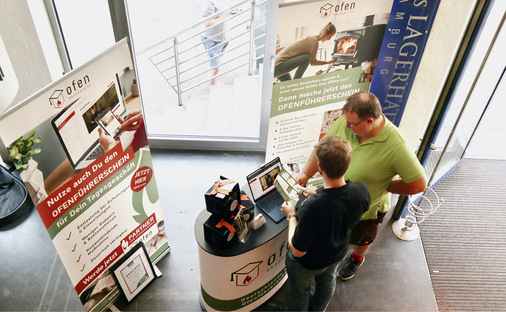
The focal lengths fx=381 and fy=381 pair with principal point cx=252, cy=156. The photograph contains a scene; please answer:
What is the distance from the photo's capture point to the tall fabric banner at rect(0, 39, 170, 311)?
186 cm

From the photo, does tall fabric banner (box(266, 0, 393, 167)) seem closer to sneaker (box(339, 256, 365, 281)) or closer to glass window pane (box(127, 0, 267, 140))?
sneaker (box(339, 256, 365, 281))

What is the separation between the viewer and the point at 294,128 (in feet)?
10.7

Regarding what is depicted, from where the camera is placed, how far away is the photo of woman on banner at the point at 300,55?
9.10 ft

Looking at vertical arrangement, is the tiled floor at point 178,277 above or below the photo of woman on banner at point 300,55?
below

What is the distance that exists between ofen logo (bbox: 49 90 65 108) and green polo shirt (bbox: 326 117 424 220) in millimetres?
1735

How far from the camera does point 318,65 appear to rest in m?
2.91

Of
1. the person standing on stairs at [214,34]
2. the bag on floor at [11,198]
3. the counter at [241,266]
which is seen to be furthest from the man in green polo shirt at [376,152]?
the bag on floor at [11,198]

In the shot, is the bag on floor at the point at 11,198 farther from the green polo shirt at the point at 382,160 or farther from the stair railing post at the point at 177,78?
the green polo shirt at the point at 382,160

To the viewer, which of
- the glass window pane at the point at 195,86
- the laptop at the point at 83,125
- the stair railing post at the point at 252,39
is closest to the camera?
the laptop at the point at 83,125

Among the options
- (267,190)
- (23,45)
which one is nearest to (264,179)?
(267,190)

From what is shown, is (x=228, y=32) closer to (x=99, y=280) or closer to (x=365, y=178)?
(x=365, y=178)

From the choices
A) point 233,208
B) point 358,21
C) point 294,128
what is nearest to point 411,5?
point 358,21

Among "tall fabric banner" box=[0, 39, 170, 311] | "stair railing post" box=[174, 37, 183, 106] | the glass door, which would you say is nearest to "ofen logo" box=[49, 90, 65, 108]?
"tall fabric banner" box=[0, 39, 170, 311]

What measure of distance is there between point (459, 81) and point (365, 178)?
1.23 m
